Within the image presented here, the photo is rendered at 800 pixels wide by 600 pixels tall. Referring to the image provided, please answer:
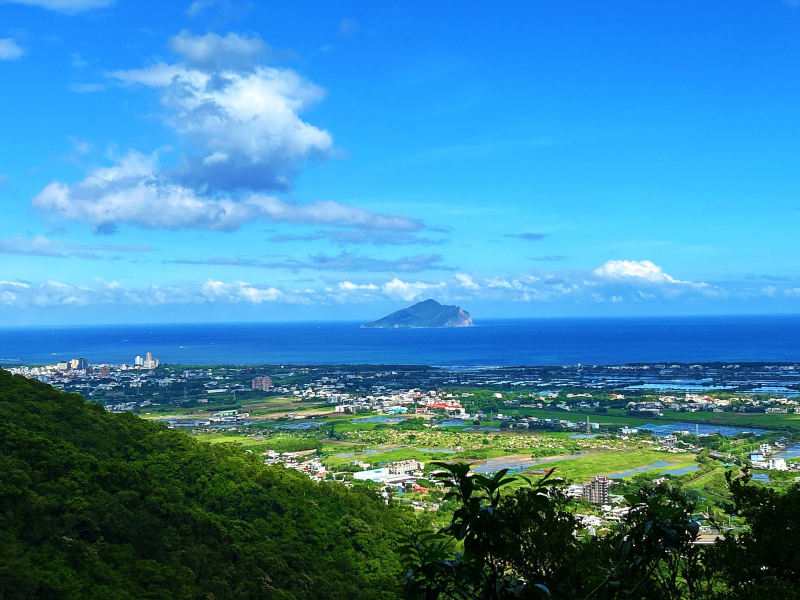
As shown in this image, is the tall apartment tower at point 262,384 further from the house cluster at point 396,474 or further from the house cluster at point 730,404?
the house cluster at point 730,404

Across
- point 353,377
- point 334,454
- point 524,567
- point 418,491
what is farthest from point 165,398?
point 524,567

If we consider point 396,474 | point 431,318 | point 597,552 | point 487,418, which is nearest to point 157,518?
point 597,552

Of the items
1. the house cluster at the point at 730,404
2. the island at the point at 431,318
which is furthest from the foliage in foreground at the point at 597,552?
the island at the point at 431,318

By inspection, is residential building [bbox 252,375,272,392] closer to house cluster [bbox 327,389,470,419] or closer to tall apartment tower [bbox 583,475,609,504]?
house cluster [bbox 327,389,470,419]

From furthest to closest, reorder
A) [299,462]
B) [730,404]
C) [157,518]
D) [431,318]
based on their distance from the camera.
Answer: [431,318] < [730,404] < [299,462] < [157,518]

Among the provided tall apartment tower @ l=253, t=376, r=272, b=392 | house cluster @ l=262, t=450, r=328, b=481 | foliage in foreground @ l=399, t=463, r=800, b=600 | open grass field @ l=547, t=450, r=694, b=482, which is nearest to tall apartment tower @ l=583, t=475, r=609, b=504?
open grass field @ l=547, t=450, r=694, b=482

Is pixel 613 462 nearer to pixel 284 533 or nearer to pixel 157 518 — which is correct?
pixel 284 533
